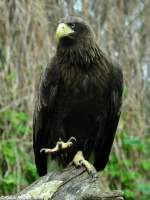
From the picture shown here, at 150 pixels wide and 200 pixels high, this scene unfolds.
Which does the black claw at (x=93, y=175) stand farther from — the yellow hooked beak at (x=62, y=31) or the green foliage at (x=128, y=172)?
the green foliage at (x=128, y=172)

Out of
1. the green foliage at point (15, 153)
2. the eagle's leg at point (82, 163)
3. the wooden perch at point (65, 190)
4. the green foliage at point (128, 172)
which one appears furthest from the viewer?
the green foliage at point (128, 172)

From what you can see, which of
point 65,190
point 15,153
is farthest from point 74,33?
point 15,153

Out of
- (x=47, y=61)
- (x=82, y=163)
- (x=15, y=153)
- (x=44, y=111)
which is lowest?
(x=15, y=153)

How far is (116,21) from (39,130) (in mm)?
3577

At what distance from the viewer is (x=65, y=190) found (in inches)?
151

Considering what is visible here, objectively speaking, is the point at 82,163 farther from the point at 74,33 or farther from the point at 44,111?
the point at 74,33

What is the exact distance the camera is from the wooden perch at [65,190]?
371 cm

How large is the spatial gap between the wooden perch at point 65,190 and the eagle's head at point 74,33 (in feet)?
4.10

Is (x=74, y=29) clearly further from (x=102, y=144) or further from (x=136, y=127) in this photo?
(x=136, y=127)

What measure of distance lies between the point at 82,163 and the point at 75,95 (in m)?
0.56

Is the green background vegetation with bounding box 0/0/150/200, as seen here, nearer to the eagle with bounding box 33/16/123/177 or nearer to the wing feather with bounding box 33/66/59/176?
the wing feather with bounding box 33/66/59/176

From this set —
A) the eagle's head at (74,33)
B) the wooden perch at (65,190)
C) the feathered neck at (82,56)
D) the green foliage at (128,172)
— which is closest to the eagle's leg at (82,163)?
the wooden perch at (65,190)

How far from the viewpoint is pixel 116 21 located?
8.43 m

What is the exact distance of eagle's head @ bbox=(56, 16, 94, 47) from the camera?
4.93m
